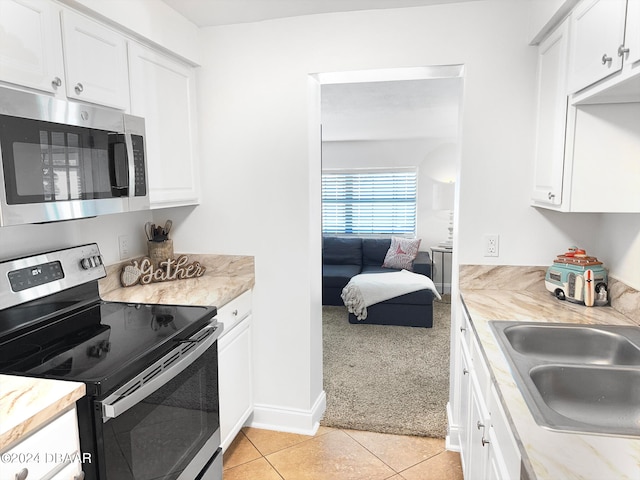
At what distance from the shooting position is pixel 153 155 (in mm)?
2129

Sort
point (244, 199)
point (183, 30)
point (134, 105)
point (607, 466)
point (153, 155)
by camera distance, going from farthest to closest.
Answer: point (244, 199)
point (183, 30)
point (153, 155)
point (134, 105)
point (607, 466)

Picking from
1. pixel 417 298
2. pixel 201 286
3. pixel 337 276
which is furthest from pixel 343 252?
pixel 201 286

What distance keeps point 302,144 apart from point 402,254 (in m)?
3.44

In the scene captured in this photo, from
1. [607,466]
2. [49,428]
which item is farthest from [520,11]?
[49,428]

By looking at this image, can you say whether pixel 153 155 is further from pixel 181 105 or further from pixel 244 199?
pixel 244 199

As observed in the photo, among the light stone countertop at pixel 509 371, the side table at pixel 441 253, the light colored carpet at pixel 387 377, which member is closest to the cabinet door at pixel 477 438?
the light stone countertop at pixel 509 371

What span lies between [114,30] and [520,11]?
1837 mm

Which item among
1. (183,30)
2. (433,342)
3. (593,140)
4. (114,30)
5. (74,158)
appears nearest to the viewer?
(74,158)

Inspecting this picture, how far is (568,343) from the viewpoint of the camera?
1.69 metres

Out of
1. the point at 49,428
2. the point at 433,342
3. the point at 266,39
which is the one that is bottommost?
the point at 433,342

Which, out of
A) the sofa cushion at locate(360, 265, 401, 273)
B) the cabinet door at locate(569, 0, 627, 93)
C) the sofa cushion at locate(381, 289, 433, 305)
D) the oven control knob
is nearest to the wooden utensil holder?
the oven control knob

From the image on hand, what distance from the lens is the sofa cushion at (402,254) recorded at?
218 inches

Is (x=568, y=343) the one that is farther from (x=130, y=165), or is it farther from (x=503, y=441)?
(x=130, y=165)

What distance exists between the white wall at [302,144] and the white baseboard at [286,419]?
0.01 m
